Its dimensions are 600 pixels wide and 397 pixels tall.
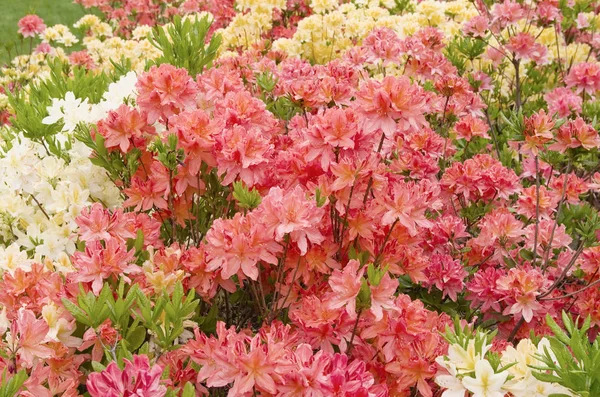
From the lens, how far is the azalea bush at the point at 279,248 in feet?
4.87

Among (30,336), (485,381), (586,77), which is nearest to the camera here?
(485,381)

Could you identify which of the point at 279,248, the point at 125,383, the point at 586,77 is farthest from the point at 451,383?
the point at 586,77

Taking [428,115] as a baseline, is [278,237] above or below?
above

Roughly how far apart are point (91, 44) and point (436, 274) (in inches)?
188

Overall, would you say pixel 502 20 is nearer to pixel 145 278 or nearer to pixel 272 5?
pixel 272 5

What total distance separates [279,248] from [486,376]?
2.07ft

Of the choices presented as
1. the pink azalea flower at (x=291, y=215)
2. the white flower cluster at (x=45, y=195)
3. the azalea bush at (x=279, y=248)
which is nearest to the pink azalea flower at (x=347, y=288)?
the azalea bush at (x=279, y=248)

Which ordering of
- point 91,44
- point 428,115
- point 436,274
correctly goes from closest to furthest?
point 436,274 < point 428,115 < point 91,44

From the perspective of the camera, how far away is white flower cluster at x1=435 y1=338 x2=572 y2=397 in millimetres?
1377

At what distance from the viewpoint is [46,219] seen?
2.34 metres

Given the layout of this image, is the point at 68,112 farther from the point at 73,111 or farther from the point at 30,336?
the point at 30,336

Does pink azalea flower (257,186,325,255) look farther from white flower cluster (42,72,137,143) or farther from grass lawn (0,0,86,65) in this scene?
grass lawn (0,0,86,65)

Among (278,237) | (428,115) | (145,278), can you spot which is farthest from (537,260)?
(145,278)

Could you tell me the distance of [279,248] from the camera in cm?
173
